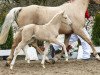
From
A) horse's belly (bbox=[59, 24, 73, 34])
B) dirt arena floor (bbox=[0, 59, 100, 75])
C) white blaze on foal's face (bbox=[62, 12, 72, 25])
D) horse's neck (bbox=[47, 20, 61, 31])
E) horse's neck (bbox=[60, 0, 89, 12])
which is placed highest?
horse's neck (bbox=[60, 0, 89, 12])

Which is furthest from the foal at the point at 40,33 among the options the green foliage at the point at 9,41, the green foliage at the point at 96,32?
the green foliage at the point at 96,32

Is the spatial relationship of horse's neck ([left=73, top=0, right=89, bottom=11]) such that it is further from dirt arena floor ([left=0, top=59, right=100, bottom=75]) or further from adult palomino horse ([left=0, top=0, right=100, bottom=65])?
dirt arena floor ([left=0, top=59, right=100, bottom=75])

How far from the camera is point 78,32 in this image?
1043 cm

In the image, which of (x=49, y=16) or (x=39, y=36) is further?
(x=49, y=16)

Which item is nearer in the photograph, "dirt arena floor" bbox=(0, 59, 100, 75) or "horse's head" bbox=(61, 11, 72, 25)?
"dirt arena floor" bbox=(0, 59, 100, 75)

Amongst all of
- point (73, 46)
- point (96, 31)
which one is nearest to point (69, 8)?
point (73, 46)

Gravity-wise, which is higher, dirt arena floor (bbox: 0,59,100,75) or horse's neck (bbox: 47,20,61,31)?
horse's neck (bbox: 47,20,61,31)

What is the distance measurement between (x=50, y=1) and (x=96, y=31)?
564 centimetres

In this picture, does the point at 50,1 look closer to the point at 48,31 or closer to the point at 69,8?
the point at 69,8

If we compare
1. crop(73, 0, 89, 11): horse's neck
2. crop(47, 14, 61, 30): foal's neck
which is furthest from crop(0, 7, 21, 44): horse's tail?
crop(73, 0, 89, 11): horse's neck

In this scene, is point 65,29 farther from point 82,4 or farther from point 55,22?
point 82,4

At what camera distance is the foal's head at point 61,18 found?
32.0 ft

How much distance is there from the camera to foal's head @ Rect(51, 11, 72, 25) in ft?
32.0

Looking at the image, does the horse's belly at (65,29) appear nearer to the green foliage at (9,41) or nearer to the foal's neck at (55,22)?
the foal's neck at (55,22)
